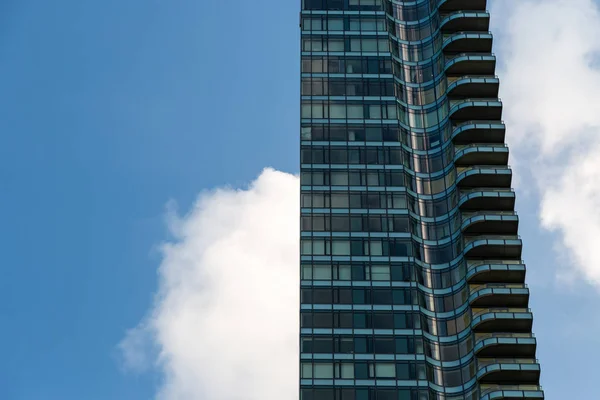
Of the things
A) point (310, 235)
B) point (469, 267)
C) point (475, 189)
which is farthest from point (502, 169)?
point (310, 235)

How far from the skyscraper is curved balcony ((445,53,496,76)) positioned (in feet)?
0.54

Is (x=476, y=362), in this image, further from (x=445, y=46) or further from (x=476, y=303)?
(x=445, y=46)

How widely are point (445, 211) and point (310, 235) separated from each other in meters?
15.8

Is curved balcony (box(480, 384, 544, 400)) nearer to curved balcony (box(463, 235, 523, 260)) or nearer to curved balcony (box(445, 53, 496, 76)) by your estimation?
curved balcony (box(463, 235, 523, 260))

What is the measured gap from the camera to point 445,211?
12731 centimetres

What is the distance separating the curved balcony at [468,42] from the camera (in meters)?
137

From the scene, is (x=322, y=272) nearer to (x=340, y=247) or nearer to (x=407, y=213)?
(x=340, y=247)

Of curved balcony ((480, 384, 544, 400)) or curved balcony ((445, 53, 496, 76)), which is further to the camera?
curved balcony ((445, 53, 496, 76))

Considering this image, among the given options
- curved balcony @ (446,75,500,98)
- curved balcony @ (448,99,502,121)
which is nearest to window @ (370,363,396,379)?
curved balcony @ (448,99,502,121)

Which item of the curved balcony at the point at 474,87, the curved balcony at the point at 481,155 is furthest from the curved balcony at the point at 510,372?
the curved balcony at the point at 474,87

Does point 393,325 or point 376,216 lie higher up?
point 376,216

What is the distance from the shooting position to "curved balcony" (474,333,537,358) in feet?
375

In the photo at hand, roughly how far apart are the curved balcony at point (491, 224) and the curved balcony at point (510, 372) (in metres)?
16.0

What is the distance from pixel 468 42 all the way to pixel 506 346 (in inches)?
1625
